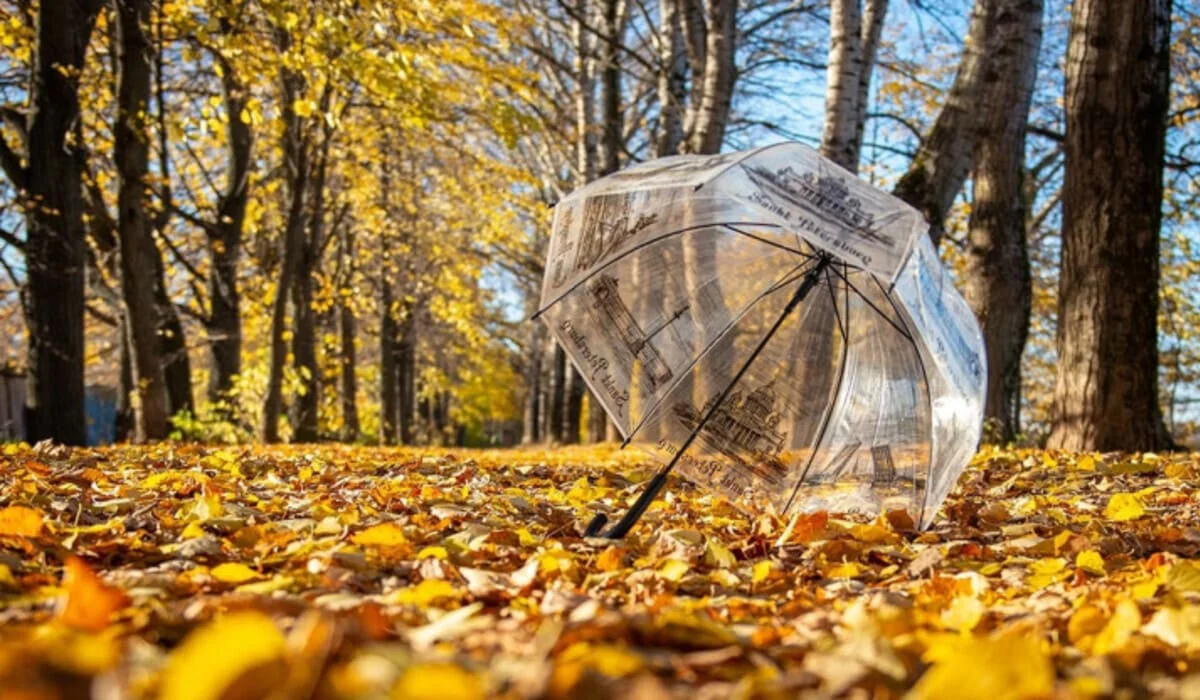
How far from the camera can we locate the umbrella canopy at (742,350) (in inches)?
133

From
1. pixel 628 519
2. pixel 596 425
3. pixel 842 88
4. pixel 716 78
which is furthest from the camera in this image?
pixel 596 425

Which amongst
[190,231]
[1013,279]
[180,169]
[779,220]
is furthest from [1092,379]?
[190,231]

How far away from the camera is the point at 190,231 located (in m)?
17.6

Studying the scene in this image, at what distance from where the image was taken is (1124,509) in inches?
136

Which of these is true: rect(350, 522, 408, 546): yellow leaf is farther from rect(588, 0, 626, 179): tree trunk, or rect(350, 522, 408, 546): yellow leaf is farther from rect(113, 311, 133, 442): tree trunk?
rect(113, 311, 133, 442): tree trunk

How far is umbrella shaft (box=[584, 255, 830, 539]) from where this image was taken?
10.4 ft

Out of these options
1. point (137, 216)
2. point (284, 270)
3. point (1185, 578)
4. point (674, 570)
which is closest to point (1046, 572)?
point (1185, 578)

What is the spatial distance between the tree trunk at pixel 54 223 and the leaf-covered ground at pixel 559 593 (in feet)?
16.5

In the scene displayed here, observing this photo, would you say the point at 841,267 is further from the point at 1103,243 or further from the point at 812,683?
the point at 1103,243

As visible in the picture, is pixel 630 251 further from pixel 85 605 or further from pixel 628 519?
pixel 85 605

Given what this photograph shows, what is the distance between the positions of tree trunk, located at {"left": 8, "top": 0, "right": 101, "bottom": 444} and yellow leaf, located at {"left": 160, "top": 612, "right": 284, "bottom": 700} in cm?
869

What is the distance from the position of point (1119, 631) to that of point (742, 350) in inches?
77.6

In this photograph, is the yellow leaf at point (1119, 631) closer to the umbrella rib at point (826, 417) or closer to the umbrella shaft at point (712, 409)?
the umbrella shaft at point (712, 409)

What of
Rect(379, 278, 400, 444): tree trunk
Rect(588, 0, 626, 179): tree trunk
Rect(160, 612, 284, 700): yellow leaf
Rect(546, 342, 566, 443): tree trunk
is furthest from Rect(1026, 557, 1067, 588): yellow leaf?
Rect(379, 278, 400, 444): tree trunk
